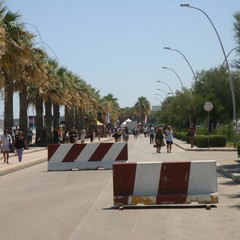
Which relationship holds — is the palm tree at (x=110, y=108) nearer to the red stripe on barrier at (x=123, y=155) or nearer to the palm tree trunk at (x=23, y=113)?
the palm tree trunk at (x=23, y=113)

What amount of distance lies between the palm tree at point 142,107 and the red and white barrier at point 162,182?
16010 cm

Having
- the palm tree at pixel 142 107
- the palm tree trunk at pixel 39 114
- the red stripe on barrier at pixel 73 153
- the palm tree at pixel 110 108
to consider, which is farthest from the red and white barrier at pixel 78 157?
the palm tree at pixel 142 107

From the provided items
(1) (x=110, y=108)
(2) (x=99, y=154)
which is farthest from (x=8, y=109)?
(1) (x=110, y=108)

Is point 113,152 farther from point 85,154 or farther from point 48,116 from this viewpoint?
point 48,116

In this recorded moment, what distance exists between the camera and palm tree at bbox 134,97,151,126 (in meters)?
173

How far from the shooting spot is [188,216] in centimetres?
1115

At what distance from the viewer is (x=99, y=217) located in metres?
11.3

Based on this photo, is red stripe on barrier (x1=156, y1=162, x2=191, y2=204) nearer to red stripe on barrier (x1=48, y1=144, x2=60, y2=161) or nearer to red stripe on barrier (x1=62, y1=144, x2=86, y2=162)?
red stripe on barrier (x1=62, y1=144, x2=86, y2=162)

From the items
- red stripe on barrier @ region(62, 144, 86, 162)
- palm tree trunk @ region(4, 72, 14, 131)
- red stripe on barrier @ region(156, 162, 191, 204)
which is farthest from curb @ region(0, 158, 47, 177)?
red stripe on barrier @ region(156, 162, 191, 204)

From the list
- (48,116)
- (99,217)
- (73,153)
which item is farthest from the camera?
(48,116)

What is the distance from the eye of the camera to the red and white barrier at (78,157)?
24.6 metres

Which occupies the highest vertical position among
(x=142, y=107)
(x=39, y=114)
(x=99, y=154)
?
(x=142, y=107)

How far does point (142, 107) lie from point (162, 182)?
161 metres

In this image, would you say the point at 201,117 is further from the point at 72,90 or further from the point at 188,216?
the point at 188,216
